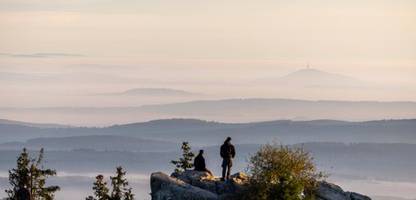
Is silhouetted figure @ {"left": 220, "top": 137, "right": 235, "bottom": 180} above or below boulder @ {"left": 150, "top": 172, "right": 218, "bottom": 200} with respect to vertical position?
above

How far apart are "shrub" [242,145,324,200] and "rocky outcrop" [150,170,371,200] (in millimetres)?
1328

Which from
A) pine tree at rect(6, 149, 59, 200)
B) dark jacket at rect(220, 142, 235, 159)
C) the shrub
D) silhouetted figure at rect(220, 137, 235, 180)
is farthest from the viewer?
pine tree at rect(6, 149, 59, 200)

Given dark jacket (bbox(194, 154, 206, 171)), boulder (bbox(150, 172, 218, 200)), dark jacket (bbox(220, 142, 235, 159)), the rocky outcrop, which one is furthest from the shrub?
dark jacket (bbox(194, 154, 206, 171))

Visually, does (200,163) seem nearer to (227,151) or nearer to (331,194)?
(227,151)

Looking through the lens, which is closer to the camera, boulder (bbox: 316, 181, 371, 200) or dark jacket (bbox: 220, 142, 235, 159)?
dark jacket (bbox: 220, 142, 235, 159)

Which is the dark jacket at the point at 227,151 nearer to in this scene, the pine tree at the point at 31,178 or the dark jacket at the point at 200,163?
the dark jacket at the point at 200,163

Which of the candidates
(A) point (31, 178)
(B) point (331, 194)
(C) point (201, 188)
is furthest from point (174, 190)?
(A) point (31, 178)

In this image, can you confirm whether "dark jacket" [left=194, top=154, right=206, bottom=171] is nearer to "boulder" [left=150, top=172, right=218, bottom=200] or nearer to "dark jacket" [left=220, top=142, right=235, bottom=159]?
"boulder" [left=150, top=172, right=218, bottom=200]

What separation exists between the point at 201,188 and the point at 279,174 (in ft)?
18.8

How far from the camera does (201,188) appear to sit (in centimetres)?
10012

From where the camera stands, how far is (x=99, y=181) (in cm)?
12238

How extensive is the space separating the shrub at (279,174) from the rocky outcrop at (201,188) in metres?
1.33

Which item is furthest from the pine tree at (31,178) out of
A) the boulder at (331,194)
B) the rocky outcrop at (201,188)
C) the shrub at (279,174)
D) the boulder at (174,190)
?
the boulder at (331,194)

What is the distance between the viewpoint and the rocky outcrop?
320 ft
